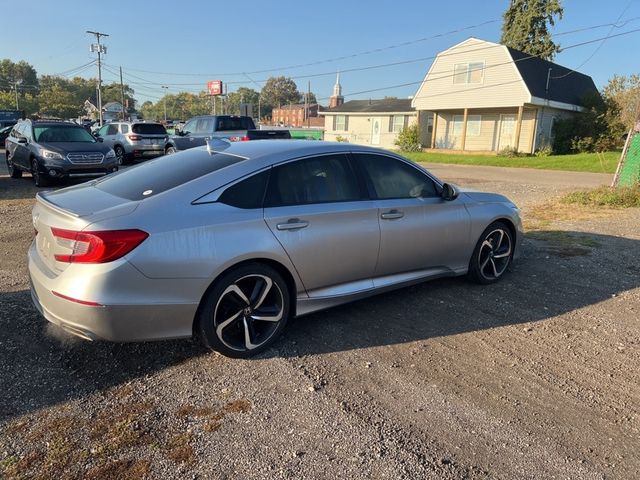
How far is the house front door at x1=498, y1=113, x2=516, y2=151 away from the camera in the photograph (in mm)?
31406

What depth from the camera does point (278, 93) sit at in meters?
154

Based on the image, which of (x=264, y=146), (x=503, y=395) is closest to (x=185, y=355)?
(x=264, y=146)

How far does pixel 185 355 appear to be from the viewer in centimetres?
371

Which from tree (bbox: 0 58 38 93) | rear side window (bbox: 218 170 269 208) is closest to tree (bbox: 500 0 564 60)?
rear side window (bbox: 218 170 269 208)

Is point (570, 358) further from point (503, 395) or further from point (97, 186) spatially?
point (97, 186)

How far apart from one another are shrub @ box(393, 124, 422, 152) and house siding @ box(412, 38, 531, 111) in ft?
5.18

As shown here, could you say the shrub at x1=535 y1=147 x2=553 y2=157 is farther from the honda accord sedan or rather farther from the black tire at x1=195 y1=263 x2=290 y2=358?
the black tire at x1=195 y1=263 x2=290 y2=358

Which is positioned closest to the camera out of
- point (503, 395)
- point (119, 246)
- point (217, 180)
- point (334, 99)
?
point (119, 246)

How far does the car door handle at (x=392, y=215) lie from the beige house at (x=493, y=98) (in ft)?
91.3

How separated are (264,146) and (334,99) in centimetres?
9961

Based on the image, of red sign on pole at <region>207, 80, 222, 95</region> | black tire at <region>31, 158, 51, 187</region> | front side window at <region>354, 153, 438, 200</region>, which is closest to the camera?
front side window at <region>354, 153, 438, 200</region>

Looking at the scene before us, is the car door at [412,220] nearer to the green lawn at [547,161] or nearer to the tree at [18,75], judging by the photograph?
the green lawn at [547,161]

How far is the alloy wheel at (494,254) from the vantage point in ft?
17.6

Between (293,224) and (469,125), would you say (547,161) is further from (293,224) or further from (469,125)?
(293,224)
